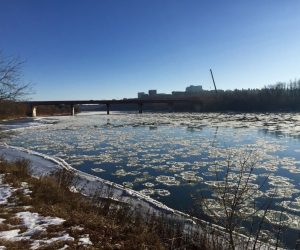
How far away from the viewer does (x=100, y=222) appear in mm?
8055

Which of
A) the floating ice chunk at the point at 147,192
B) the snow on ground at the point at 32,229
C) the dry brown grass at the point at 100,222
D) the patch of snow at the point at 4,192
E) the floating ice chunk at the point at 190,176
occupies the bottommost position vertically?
the floating ice chunk at the point at 147,192

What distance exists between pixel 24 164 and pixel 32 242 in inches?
370

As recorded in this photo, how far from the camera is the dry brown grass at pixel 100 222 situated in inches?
276

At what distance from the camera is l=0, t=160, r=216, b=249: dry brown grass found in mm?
7008

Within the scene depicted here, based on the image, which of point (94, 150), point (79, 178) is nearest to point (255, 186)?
point (79, 178)

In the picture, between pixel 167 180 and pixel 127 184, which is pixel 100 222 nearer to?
pixel 127 184

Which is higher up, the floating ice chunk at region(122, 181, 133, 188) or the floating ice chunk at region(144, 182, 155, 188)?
the floating ice chunk at region(144, 182, 155, 188)

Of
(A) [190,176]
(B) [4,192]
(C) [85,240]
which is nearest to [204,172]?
(A) [190,176]

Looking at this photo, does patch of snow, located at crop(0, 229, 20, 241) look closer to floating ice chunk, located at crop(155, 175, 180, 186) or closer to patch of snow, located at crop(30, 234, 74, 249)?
patch of snow, located at crop(30, 234, 74, 249)

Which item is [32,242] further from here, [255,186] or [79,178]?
[255,186]

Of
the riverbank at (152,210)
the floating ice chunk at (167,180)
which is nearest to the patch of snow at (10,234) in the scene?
the riverbank at (152,210)

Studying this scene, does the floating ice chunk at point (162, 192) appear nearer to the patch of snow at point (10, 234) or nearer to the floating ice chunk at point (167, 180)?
the floating ice chunk at point (167, 180)

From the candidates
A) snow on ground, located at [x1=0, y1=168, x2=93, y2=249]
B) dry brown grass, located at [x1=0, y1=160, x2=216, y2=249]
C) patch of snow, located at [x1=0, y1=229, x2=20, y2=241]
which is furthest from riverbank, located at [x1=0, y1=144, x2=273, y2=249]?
patch of snow, located at [x1=0, y1=229, x2=20, y2=241]

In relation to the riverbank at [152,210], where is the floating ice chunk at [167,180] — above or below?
below
